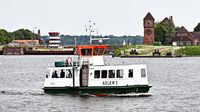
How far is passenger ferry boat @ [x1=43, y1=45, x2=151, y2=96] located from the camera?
73438mm

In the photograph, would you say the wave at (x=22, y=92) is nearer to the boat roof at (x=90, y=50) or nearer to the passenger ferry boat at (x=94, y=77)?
the passenger ferry boat at (x=94, y=77)

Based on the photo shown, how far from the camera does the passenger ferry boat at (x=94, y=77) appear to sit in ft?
241

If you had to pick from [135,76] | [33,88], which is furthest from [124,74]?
[33,88]

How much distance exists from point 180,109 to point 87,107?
28.4 feet

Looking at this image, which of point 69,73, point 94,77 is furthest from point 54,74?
point 94,77

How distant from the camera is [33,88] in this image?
3501 inches

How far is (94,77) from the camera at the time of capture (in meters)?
74.1

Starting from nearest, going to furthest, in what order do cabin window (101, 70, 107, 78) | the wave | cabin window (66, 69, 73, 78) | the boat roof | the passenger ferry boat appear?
the passenger ferry boat → cabin window (101, 70, 107, 78) → cabin window (66, 69, 73, 78) → the boat roof → the wave

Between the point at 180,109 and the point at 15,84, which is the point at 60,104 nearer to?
the point at 180,109

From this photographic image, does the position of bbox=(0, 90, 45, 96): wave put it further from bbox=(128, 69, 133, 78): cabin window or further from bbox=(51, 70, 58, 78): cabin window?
bbox=(128, 69, 133, 78): cabin window

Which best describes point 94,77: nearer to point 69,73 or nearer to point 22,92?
point 69,73

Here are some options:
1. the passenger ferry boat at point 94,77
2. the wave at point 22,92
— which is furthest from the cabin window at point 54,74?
the wave at point 22,92

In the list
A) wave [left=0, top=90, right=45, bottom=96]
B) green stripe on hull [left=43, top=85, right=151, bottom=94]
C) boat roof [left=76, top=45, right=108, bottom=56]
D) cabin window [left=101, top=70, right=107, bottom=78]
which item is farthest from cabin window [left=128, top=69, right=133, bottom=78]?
wave [left=0, top=90, right=45, bottom=96]

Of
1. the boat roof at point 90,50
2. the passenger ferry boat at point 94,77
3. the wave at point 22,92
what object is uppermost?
the boat roof at point 90,50
